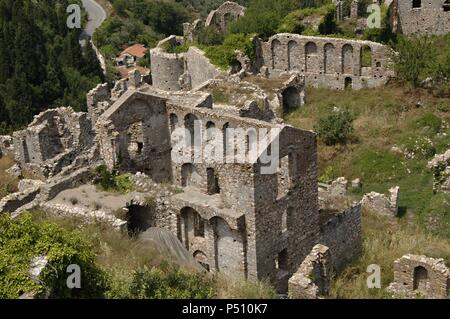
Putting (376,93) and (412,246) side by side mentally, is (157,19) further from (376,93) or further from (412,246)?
(412,246)

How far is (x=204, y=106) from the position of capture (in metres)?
28.1

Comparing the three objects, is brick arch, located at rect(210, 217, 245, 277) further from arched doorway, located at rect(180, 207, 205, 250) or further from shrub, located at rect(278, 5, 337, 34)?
shrub, located at rect(278, 5, 337, 34)

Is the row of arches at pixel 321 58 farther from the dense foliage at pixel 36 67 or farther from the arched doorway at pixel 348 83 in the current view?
the dense foliage at pixel 36 67

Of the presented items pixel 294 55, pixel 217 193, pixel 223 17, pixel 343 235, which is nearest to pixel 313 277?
pixel 217 193

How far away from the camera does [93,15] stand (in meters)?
90.6

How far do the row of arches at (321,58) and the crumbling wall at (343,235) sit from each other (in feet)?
55.8

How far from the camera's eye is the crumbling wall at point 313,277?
63.2 ft

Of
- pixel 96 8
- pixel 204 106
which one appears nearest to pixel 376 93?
pixel 204 106

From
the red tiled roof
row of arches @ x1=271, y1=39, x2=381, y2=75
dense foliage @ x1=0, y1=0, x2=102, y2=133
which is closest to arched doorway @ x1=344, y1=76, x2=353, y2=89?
row of arches @ x1=271, y1=39, x2=381, y2=75

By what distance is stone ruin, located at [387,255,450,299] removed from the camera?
2153cm

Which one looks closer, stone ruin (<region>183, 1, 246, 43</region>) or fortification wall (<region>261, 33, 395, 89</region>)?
fortification wall (<region>261, 33, 395, 89</region>)

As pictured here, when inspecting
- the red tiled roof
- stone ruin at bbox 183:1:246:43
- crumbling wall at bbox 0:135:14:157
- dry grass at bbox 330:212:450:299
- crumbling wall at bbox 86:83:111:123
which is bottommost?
dry grass at bbox 330:212:450:299

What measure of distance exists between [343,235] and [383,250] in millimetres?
1430

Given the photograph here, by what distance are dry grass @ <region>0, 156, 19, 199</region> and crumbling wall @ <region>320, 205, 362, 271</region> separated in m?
12.6
